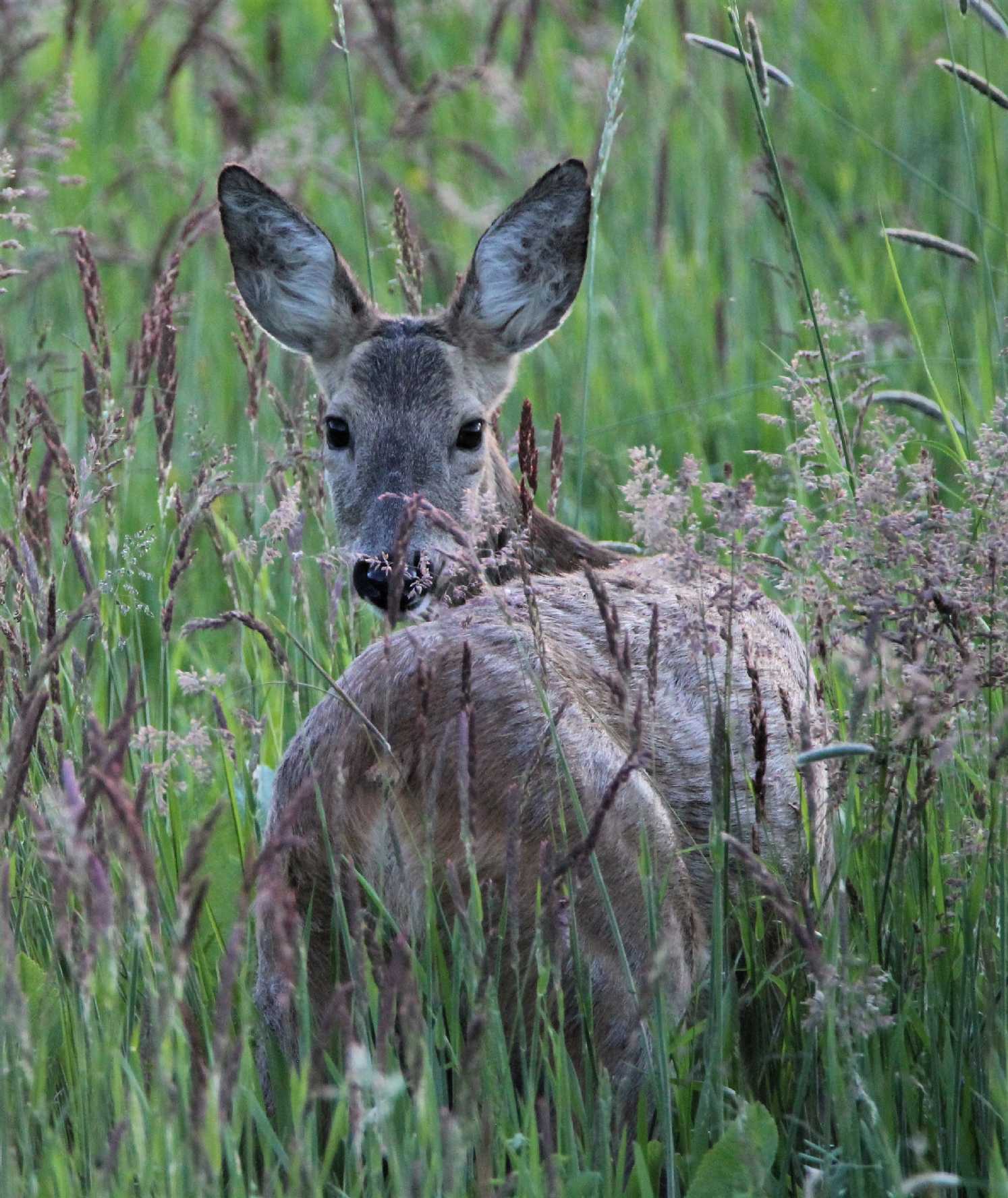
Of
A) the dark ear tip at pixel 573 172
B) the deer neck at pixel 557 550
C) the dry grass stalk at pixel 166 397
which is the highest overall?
the dark ear tip at pixel 573 172

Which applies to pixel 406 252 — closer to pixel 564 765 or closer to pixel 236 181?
pixel 236 181

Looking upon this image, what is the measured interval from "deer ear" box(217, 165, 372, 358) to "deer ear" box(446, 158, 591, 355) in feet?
1.07

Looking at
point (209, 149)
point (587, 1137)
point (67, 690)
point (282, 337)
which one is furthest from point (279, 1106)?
point (209, 149)

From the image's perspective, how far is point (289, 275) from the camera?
5.28m

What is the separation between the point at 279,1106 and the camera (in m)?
2.85

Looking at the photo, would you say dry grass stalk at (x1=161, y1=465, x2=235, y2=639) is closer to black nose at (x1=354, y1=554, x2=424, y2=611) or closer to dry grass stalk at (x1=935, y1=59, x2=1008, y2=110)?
black nose at (x1=354, y1=554, x2=424, y2=611)

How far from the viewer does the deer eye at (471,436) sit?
489 cm

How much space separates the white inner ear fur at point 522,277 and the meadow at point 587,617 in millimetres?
453

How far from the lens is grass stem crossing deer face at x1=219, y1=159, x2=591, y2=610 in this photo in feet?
15.8

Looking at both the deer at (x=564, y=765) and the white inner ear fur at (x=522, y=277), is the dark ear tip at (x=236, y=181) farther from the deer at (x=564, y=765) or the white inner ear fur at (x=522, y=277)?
the deer at (x=564, y=765)

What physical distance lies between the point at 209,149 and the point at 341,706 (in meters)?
6.15

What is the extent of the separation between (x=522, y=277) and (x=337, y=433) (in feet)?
2.47

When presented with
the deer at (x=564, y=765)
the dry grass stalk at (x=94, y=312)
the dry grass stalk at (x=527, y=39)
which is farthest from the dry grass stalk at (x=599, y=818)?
the dry grass stalk at (x=527, y=39)

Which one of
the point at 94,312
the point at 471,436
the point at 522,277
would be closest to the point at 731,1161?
the point at 94,312
